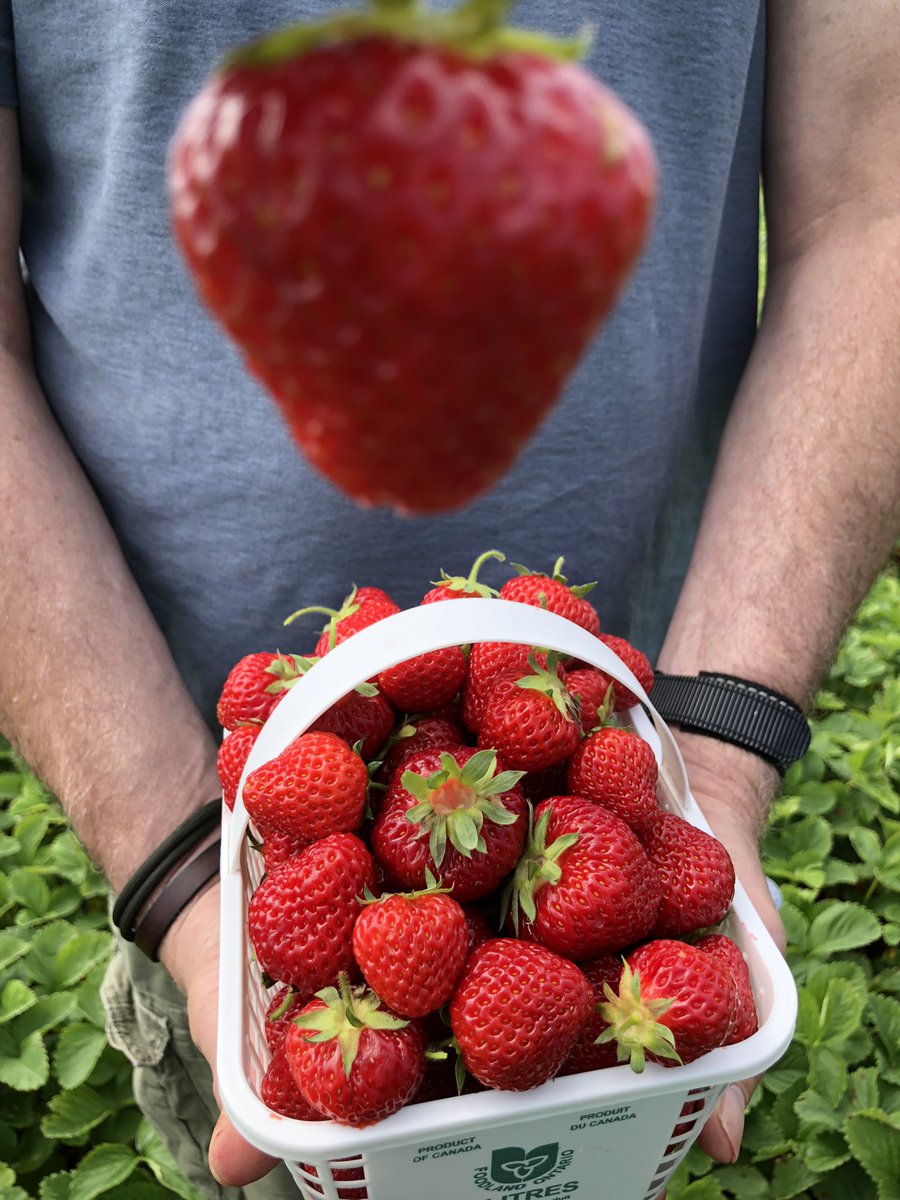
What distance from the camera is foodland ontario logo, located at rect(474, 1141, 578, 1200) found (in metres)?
0.67

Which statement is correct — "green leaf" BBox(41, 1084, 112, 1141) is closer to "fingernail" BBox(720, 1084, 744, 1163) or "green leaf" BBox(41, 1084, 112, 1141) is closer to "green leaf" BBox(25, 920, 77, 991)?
"green leaf" BBox(25, 920, 77, 991)

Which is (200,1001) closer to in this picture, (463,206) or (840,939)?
(463,206)

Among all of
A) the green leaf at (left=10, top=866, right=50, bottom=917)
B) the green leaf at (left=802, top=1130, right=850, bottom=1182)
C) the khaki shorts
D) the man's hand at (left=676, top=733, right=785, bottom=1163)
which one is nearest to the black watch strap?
the man's hand at (left=676, top=733, right=785, bottom=1163)

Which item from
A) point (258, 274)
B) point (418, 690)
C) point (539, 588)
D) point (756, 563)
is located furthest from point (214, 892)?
point (258, 274)

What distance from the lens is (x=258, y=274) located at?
20cm

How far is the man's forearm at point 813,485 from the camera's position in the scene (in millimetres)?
1023

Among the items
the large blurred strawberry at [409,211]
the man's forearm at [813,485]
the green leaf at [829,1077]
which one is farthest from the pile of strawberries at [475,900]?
the green leaf at [829,1077]

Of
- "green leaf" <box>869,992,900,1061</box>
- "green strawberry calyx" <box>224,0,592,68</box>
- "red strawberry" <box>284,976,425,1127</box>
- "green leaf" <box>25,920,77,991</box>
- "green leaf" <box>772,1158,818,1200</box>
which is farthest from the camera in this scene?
"green leaf" <box>25,920,77,991</box>

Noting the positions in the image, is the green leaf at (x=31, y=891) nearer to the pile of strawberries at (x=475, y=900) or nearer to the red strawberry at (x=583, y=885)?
the pile of strawberries at (x=475, y=900)

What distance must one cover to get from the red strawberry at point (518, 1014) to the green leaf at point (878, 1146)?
65cm

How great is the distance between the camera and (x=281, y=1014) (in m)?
0.69

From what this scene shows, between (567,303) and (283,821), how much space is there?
557 mm

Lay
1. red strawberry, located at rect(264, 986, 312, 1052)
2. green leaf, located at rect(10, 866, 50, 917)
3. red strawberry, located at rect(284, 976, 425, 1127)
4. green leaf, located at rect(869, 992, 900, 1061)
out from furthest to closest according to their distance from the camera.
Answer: green leaf, located at rect(10, 866, 50, 917), green leaf, located at rect(869, 992, 900, 1061), red strawberry, located at rect(264, 986, 312, 1052), red strawberry, located at rect(284, 976, 425, 1127)

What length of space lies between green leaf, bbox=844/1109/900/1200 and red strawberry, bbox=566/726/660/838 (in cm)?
62
